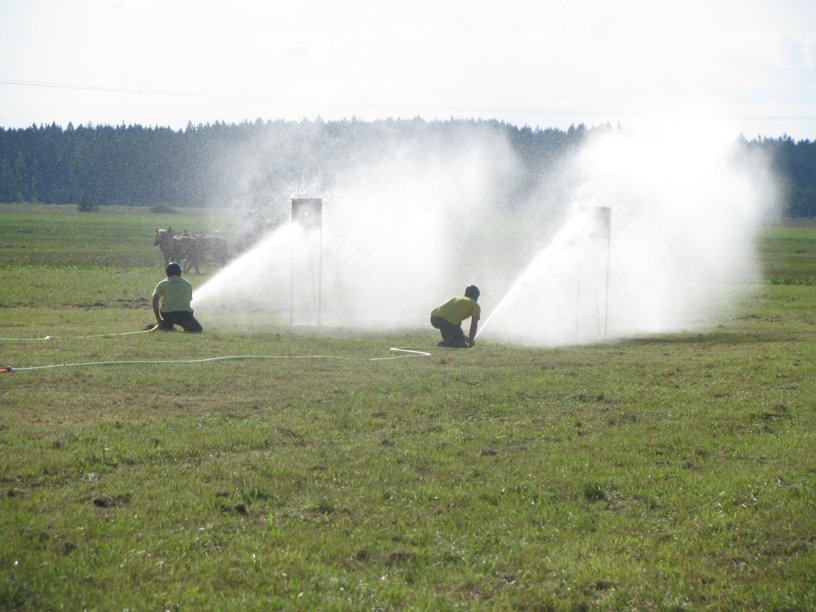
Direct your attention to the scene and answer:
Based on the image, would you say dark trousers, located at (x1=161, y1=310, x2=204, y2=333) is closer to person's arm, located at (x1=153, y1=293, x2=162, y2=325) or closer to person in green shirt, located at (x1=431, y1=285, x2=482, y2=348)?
person's arm, located at (x1=153, y1=293, x2=162, y2=325)

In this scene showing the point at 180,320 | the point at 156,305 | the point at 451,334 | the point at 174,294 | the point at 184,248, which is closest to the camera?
the point at 451,334

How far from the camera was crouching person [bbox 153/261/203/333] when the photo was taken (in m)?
20.8

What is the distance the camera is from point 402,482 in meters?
8.93

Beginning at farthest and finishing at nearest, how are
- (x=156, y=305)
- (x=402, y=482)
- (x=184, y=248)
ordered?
(x=184, y=248), (x=156, y=305), (x=402, y=482)

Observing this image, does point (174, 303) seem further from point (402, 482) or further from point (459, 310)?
point (402, 482)

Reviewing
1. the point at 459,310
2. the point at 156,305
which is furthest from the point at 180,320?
the point at 459,310

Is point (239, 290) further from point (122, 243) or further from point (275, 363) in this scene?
point (122, 243)

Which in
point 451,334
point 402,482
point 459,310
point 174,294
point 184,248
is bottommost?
point 402,482

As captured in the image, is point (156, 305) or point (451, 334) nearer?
point (451, 334)

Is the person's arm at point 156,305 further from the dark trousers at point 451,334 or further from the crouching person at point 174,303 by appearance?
the dark trousers at point 451,334

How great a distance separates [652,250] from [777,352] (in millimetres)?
14712

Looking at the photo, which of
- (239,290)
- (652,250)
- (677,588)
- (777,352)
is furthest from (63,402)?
(652,250)

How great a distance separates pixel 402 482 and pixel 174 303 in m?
13.2

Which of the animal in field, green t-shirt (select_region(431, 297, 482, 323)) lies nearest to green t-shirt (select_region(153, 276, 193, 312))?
green t-shirt (select_region(431, 297, 482, 323))
